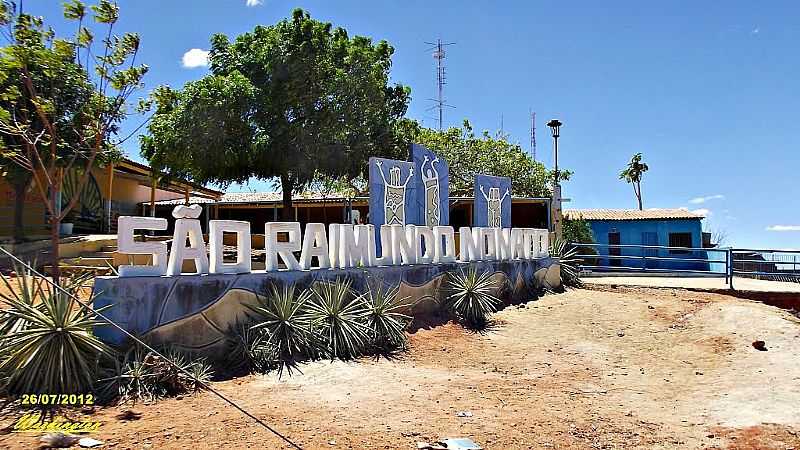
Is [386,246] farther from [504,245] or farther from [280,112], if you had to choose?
[280,112]

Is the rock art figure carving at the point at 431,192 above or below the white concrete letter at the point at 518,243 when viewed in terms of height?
above

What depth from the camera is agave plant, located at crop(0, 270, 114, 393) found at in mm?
6801

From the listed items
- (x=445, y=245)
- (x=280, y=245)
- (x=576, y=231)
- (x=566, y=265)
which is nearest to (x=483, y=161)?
(x=576, y=231)

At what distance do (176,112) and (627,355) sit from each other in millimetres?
12815

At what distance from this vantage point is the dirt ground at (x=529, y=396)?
6.50 m

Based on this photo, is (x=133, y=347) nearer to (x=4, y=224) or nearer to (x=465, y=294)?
(x=465, y=294)

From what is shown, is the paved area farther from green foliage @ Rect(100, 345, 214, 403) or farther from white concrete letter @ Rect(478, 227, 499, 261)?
green foliage @ Rect(100, 345, 214, 403)

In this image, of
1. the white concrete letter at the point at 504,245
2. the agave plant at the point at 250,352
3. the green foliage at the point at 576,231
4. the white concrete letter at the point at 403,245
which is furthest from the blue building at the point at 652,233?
the agave plant at the point at 250,352

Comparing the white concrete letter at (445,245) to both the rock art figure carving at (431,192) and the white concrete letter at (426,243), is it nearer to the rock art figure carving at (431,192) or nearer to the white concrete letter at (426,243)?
the white concrete letter at (426,243)

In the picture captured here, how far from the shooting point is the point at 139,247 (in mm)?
8227

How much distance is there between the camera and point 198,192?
1081 inches

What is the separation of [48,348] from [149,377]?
1.09 m

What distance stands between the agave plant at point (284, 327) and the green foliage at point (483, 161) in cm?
2271

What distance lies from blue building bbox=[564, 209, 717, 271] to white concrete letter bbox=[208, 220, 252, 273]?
Answer: 25216mm
